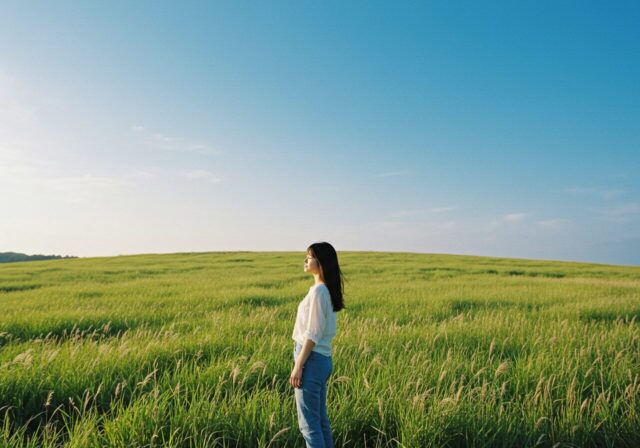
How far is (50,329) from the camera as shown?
7754 millimetres

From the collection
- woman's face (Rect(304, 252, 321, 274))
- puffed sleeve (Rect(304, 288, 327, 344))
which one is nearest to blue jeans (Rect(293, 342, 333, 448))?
puffed sleeve (Rect(304, 288, 327, 344))

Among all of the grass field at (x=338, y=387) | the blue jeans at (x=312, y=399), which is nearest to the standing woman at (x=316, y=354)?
the blue jeans at (x=312, y=399)

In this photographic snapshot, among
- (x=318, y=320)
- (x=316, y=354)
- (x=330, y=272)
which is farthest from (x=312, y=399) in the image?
(x=330, y=272)

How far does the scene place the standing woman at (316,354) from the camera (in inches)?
117

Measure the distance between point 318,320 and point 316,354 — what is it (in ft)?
0.86

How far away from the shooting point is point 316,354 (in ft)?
9.93

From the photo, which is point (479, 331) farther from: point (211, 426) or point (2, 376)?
point (2, 376)

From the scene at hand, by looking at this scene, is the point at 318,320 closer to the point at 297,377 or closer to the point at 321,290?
the point at 321,290

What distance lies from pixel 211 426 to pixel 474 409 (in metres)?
2.26

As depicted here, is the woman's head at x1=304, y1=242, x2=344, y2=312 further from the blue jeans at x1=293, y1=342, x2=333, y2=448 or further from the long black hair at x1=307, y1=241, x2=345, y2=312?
the blue jeans at x1=293, y1=342, x2=333, y2=448

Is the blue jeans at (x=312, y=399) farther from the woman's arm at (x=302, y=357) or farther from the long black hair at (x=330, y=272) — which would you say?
the long black hair at (x=330, y=272)

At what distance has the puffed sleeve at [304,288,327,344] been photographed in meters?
2.95

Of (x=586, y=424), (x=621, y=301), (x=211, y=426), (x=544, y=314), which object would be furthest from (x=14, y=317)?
(x=621, y=301)

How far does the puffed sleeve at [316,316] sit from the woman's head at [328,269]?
14 cm
